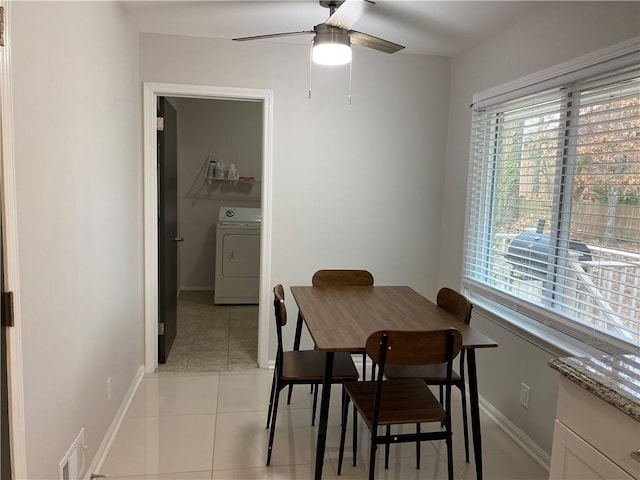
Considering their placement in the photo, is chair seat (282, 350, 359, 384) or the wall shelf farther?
the wall shelf

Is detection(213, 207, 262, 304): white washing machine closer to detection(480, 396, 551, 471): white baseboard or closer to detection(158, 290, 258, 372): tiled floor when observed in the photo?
detection(158, 290, 258, 372): tiled floor

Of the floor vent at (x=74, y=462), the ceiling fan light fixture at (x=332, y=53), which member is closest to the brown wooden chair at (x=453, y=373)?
the ceiling fan light fixture at (x=332, y=53)

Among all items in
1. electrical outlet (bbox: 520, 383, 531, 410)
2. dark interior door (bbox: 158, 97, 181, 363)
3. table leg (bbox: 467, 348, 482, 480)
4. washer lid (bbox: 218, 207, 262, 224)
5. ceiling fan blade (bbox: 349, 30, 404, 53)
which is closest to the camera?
table leg (bbox: 467, 348, 482, 480)

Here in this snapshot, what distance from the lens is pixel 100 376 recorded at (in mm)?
2291

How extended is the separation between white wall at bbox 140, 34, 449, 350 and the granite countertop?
2.11 meters

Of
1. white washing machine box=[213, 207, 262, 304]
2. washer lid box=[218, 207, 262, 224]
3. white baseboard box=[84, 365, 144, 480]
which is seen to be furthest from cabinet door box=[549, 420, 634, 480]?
washer lid box=[218, 207, 262, 224]

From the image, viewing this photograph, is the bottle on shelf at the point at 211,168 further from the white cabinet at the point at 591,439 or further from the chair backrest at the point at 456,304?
the white cabinet at the point at 591,439

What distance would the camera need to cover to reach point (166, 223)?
11.4 feet

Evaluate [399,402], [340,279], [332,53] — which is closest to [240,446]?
[399,402]

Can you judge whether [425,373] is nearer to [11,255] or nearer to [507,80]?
[507,80]

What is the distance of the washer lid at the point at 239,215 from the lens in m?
5.43

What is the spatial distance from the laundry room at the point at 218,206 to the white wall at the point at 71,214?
2387 millimetres

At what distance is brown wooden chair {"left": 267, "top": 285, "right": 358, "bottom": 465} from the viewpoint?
229 centimetres

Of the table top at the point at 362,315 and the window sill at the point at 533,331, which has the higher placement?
the table top at the point at 362,315
